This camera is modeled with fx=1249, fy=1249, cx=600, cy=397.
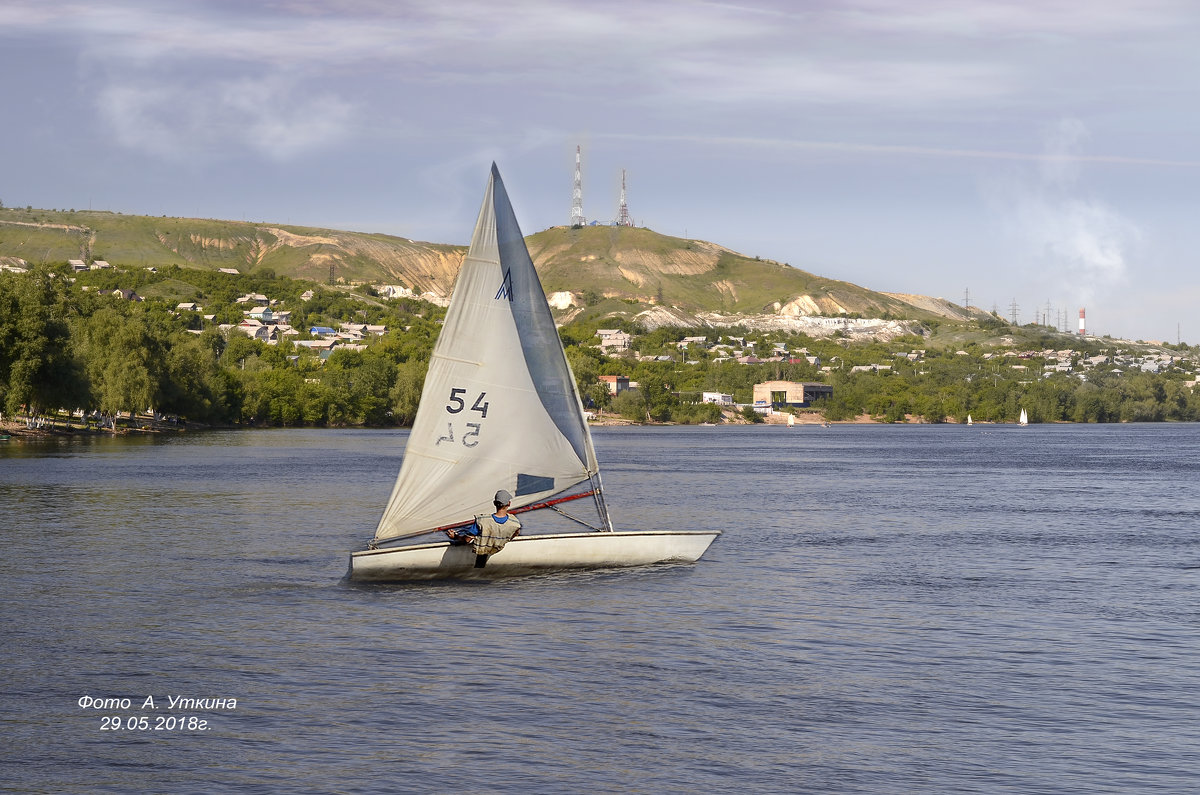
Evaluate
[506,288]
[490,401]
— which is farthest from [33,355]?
[506,288]

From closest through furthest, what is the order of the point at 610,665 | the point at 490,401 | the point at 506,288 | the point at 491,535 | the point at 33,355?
the point at 610,665 < the point at 491,535 < the point at 506,288 < the point at 490,401 < the point at 33,355

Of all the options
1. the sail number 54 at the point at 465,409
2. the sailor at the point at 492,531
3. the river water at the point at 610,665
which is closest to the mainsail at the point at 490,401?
the sail number 54 at the point at 465,409

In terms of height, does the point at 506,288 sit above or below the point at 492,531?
above

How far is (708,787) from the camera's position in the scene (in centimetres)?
1823

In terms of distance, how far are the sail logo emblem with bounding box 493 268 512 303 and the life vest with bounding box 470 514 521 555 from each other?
6.11 meters

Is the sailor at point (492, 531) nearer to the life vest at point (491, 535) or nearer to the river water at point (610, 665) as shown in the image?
the life vest at point (491, 535)

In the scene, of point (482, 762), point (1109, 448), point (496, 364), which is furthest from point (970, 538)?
point (1109, 448)

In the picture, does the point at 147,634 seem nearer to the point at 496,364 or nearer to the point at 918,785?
the point at 496,364

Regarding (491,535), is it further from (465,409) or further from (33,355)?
(33,355)

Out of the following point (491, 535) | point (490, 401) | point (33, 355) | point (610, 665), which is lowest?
point (610, 665)

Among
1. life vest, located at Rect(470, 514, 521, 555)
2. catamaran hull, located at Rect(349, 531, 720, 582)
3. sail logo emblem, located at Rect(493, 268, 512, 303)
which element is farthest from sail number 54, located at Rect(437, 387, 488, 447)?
catamaran hull, located at Rect(349, 531, 720, 582)

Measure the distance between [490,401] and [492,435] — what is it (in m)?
0.96

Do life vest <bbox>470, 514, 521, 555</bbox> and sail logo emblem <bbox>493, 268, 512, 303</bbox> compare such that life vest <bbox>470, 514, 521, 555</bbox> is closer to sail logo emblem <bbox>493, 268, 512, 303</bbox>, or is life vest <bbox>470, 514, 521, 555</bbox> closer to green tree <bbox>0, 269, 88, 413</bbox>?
sail logo emblem <bbox>493, 268, 512, 303</bbox>

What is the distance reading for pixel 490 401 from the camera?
35000 mm
